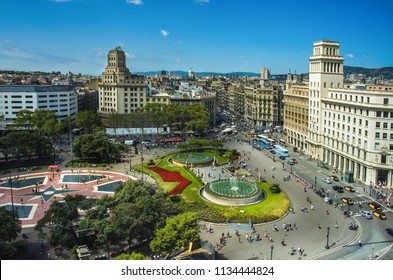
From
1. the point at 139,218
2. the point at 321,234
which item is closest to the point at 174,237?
the point at 139,218

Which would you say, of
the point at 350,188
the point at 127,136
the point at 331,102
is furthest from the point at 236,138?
the point at 350,188

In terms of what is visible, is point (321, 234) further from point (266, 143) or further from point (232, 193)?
point (266, 143)

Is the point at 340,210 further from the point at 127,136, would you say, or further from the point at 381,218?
the point at 127,136

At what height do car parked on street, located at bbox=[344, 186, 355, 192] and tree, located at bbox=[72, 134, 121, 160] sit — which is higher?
tree, located at bbox=[72, 134, 121, 160]

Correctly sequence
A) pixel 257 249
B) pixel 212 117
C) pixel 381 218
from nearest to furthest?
pixel 257 249 < pixel 381 218 < pixel 212 117

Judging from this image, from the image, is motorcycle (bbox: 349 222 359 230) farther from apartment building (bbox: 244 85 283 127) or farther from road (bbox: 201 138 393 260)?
apartment building (bbox: 244 85 283 127)

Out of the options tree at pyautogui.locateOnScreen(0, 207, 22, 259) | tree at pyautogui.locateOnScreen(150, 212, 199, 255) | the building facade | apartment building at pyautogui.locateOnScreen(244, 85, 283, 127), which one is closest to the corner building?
tree at pyautogui.locateOnScreen(150, 212, 199, 255)
